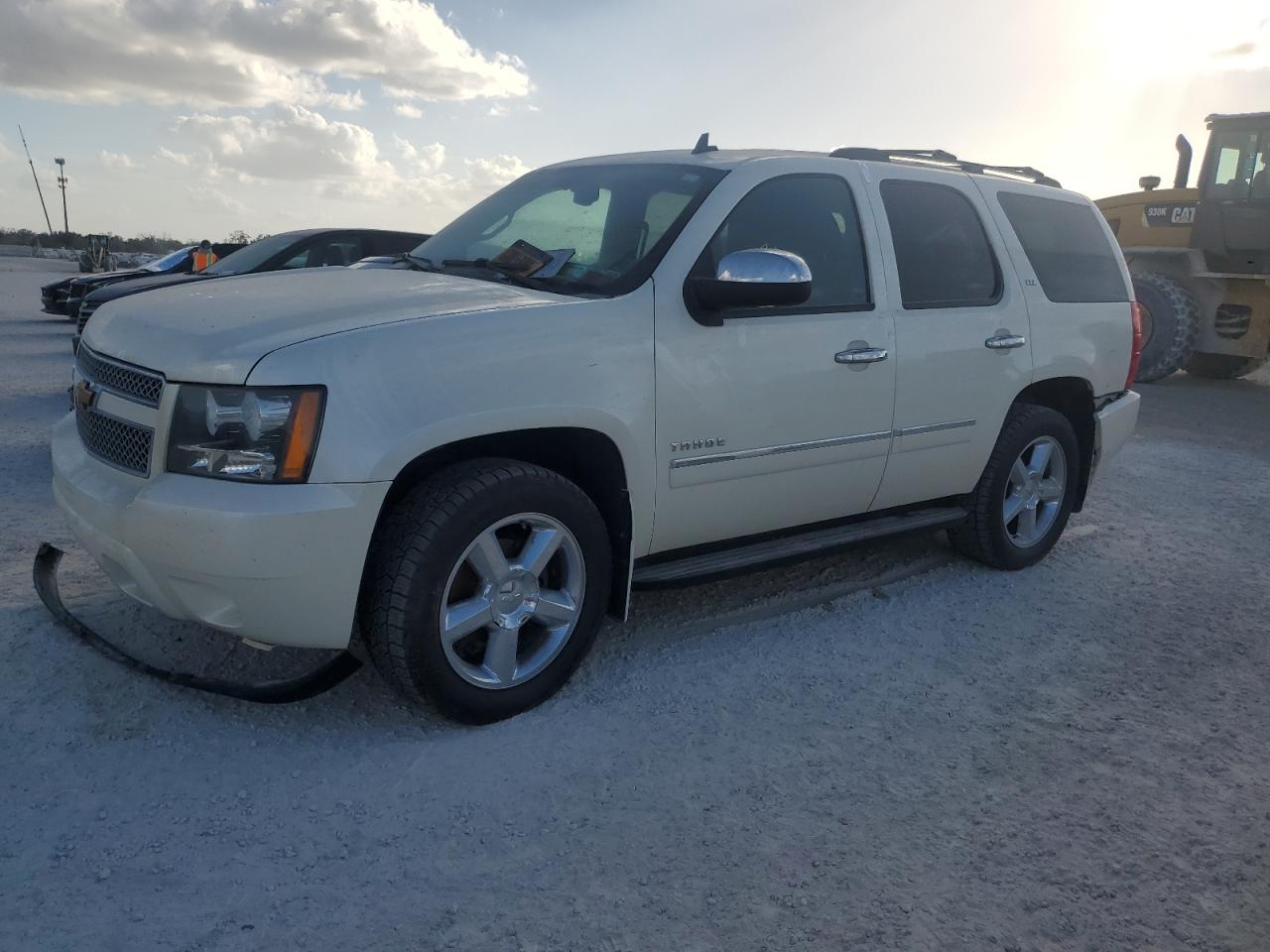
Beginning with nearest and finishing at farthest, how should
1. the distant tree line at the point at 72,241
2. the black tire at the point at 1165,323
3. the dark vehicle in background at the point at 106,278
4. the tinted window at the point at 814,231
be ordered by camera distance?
1. the tinted window at the point at 814,231
2. the black tire at the point at 1165,323
3. the dark vehicle in background at the point at 106,278
4. the distant tree line at the point at 72,241

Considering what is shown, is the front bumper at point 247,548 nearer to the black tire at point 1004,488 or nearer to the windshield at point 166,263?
the black tire at point 1004,488

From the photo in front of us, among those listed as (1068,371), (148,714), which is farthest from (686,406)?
(1068,371)

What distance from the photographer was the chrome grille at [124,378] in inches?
116

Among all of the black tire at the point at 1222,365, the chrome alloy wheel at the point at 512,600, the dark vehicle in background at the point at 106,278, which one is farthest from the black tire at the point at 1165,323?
the dark vehicle in background at the point at 106,278

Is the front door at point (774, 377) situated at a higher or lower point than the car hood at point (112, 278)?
higher

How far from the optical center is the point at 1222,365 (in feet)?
47.5

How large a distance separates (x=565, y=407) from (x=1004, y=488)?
2606 mm

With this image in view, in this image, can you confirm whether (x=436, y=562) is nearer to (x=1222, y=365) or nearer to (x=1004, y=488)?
(x=1004, y=488)

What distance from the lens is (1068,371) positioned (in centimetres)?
493

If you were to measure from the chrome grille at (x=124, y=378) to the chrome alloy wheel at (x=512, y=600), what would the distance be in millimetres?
1018

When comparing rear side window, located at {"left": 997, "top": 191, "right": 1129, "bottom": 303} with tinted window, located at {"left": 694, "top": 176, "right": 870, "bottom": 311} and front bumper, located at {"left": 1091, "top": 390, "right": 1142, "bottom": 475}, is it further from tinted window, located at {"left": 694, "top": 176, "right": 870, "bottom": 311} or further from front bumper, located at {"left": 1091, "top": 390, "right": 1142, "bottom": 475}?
tinted window, located at {"left": 694, "top": 176, "right": 870, "bottom": 311}

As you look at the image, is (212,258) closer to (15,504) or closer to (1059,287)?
(15,504)

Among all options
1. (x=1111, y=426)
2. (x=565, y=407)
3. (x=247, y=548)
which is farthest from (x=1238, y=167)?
(x=247, y=548)

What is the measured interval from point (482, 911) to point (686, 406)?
5.75ft
